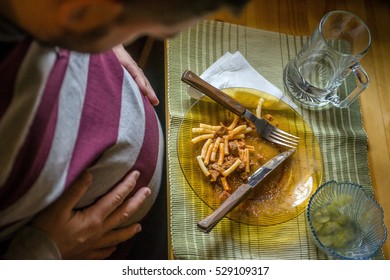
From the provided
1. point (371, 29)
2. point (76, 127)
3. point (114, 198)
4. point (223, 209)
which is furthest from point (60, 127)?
point (371, 29)

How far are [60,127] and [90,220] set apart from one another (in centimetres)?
Answer: 16

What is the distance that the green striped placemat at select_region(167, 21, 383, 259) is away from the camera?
2.12 feet

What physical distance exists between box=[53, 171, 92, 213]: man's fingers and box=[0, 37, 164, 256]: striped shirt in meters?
0.02

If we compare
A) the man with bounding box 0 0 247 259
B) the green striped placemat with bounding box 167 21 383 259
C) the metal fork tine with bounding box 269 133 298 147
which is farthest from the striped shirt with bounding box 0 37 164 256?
the metal fork tine with bounding box 269 133 298 147

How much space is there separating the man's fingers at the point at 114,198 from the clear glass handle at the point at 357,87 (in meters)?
0.40

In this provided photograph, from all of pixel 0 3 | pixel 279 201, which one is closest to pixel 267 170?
pixel 279 201

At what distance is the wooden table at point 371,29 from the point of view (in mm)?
751

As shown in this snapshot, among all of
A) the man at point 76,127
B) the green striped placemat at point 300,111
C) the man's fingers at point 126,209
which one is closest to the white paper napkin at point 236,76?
the green striped placemat at point 300,111

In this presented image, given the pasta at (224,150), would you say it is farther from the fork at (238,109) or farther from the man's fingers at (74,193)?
the man's fingers at (74,193)

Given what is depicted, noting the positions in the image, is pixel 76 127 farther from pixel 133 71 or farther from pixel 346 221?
pixel 346 221

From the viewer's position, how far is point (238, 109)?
69cm

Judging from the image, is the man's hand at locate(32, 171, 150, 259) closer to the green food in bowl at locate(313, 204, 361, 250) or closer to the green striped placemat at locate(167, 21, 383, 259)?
the green striped placemat at locate(167, 21, 383, 259)

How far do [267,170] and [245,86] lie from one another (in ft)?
0.54
